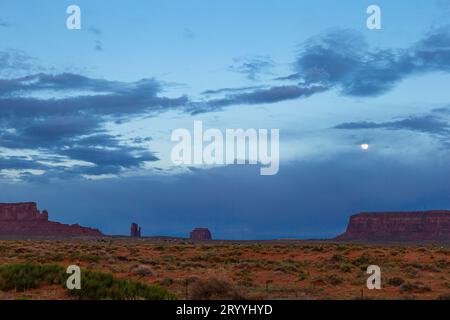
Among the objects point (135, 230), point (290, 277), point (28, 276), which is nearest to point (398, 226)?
point (135, 230)

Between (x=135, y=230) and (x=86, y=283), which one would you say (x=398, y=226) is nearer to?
(x=135, y=230)

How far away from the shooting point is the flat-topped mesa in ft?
550

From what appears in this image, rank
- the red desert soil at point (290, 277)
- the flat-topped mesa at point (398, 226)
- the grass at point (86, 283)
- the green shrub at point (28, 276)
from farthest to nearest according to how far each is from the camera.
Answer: the flat-topped mesa at point (398, 226), the red desert soil at point (290, 277), the green shrub at point (28, 276), the grass at point (86, 283)

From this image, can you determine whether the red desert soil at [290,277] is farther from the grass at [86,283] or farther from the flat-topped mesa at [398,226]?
the flat-topped mesa at [398,226]

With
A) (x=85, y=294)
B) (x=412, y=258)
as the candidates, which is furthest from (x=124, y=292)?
(x=412, y=258)

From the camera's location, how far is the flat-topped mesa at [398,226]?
550 ft

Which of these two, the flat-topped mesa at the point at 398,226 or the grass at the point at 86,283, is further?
the flat-topped mesa at the point at 398,226

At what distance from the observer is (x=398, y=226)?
176250 millimetres

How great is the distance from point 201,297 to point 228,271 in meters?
11.9

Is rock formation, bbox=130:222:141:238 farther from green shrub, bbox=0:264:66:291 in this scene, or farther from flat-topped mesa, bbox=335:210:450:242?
green shrub, bbox=0:264:66:291

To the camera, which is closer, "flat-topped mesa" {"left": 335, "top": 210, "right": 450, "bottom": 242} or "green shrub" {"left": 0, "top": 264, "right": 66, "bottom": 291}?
"green shrub" {"left": 0, "top": 264, "right": 66, "bottom": 291}

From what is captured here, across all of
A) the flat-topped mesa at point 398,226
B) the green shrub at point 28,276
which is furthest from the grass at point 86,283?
the flat-topped mesa at point 398,226

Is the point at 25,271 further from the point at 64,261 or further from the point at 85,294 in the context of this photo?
the point at 64,261

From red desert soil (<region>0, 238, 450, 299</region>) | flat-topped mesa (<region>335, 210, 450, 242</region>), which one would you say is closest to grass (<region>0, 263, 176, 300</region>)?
red desert soil (<region>0, 238, 450, 299</region>)
